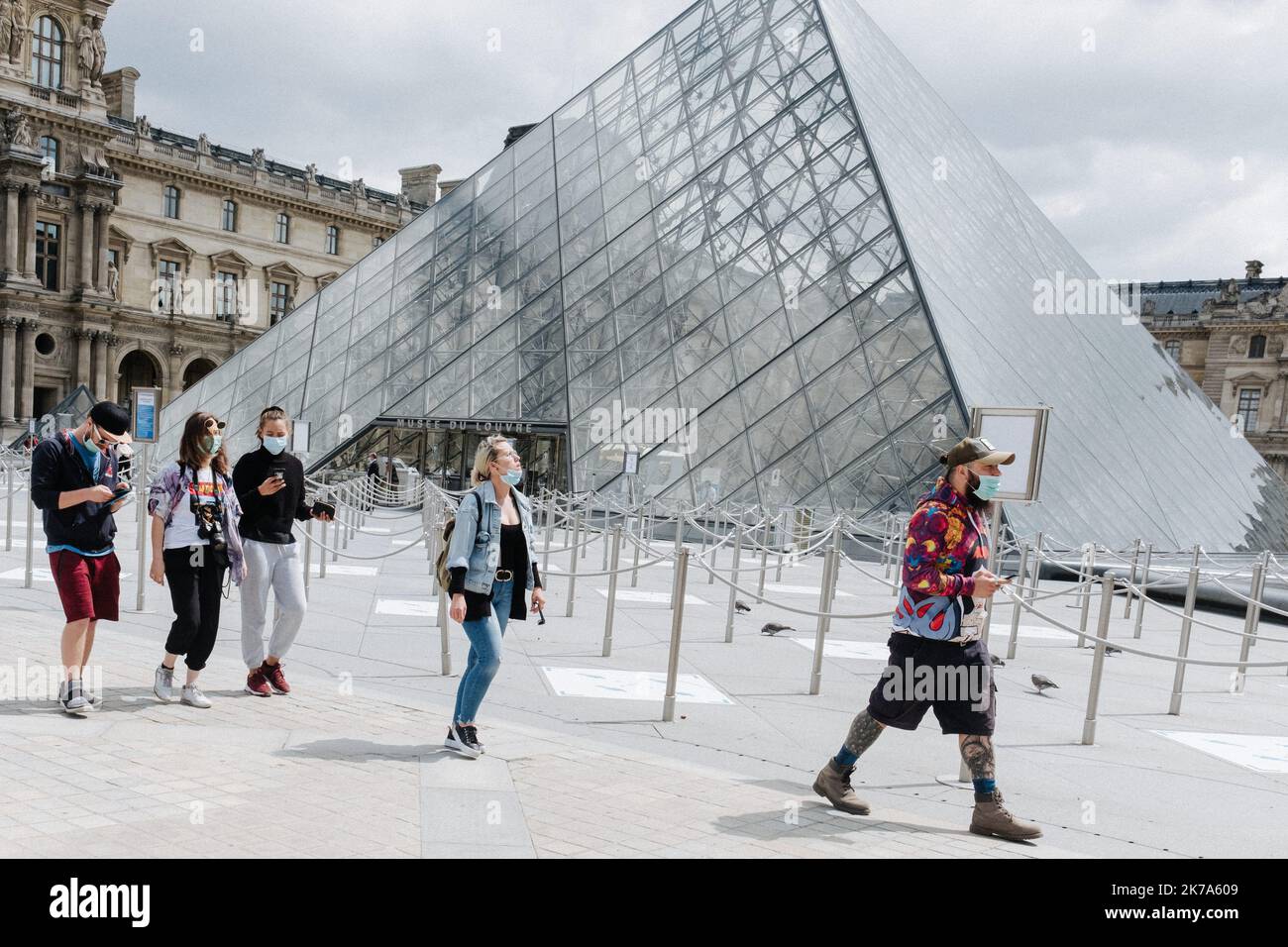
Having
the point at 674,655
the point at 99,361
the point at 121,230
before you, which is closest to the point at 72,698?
the point at 674,655

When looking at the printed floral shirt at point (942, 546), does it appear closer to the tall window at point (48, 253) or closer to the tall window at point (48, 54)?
the tall window at point (48, 253)

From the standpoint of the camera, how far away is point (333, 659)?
7.17 meters

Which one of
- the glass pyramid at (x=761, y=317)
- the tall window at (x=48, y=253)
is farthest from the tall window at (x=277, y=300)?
the glass pyramid at (x=761, y=317)

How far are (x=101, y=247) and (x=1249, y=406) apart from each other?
216 feet

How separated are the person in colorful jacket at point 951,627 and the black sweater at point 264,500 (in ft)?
10.8

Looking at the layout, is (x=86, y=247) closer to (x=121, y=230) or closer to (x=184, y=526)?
(x=121, y=230)

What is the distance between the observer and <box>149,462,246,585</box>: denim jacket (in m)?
5.55

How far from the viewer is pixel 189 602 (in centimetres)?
553

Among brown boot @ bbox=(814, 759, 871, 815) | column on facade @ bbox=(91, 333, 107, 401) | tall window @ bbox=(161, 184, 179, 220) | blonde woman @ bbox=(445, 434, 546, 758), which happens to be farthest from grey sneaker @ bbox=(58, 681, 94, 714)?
tall window @ bbox=(161, 184, 179, 220)

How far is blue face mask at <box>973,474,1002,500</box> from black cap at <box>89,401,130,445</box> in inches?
154

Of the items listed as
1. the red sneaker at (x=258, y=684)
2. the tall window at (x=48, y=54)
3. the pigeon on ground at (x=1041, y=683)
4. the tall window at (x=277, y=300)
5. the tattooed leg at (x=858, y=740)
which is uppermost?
the tall window at (x=48, y=54)

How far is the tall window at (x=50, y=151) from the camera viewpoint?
157ft
